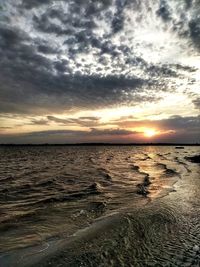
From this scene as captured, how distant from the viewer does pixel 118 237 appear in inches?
324

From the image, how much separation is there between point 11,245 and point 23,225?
2.14 m

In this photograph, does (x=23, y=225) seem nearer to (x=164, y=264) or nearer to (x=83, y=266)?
(x=83, y=266)

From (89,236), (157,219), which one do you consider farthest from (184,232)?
(89,236)

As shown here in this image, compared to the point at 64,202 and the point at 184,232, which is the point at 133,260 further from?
the point at 64,202

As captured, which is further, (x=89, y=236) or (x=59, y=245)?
(x=89, y=236)

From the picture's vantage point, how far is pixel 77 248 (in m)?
7.34

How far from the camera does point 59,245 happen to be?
305 inches

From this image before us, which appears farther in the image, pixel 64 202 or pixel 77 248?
pixel 64 202

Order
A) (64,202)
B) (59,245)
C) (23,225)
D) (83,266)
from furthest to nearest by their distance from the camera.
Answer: (64,202) → (23,225) → (59,245) → (83,266)

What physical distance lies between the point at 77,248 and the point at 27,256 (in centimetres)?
146

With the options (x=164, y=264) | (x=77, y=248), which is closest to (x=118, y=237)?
(x=77, y=248)

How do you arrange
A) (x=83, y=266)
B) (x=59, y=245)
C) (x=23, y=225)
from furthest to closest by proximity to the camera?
(x=23, y=225), (x=59, y=245), (x=83, y=266)

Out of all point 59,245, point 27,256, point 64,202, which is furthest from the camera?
point 64,202

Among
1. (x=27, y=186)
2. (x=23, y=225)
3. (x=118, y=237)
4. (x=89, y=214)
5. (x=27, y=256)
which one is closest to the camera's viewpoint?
(x=27, y=256)
